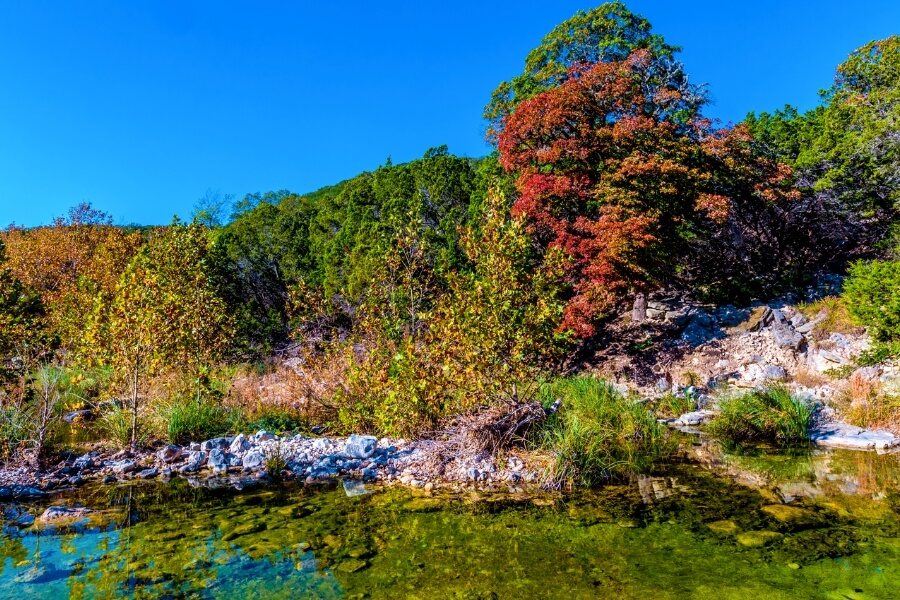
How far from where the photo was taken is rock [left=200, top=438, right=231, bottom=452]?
32.1 feet

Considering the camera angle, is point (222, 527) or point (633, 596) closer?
point (633, 596)

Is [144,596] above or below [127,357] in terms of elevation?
below

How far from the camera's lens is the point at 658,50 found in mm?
18703

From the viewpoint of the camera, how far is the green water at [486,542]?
4.84 meters

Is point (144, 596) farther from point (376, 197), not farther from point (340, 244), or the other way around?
point (376, 197)

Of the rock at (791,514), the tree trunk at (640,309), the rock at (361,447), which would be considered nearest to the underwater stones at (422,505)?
the rock at (361,447)

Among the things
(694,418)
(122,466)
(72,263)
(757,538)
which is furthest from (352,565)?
(72,263)

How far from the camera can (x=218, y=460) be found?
934cm

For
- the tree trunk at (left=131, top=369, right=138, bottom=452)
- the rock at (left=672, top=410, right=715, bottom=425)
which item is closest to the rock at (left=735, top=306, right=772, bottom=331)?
the rock at (left=672, top=410, right=715, bottom=425)

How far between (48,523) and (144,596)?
3006 millimetres

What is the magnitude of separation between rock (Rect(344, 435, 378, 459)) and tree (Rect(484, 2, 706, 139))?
42.8 feet

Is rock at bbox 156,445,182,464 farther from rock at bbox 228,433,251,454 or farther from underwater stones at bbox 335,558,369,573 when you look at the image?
underwater stones at bbox 335,558,369,573

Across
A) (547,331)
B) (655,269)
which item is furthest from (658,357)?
(547,331)

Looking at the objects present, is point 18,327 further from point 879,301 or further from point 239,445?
point 879,301
